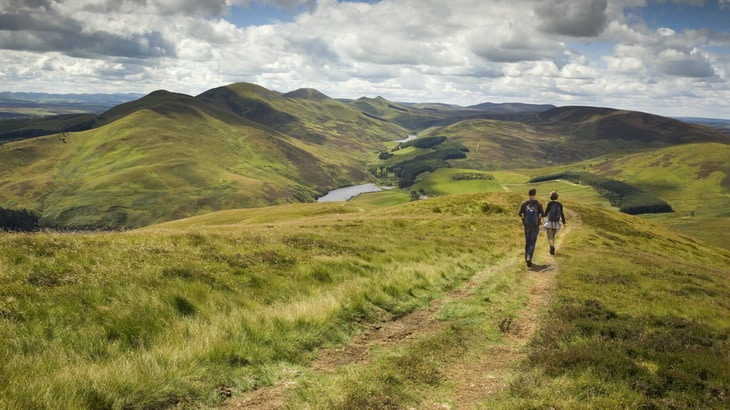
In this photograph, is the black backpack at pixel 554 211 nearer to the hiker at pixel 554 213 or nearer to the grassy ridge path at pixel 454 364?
the hiker at pixel 554 213

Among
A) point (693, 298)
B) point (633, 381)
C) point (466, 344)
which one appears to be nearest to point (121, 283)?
point (466, 344)

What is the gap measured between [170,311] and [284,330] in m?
3.11

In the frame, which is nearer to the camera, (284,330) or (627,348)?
(284,330)

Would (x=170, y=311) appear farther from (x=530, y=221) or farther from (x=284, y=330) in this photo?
(x=530, y=221)

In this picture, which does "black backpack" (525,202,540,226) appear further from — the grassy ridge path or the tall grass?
the tall grass

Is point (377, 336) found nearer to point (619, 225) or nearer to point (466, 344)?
point (466, 344)

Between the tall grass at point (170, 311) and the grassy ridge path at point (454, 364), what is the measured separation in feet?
1.42

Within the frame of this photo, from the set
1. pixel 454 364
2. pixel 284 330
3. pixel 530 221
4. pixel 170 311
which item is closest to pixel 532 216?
pixel 530 221

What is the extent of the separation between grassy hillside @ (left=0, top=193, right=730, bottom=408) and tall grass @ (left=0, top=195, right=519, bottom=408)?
42 millimetres

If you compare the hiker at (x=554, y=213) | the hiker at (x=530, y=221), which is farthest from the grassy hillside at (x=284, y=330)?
the hiker at (x=554, y=213)

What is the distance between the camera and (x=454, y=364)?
1014cm

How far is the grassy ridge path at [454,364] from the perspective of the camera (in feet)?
26.5

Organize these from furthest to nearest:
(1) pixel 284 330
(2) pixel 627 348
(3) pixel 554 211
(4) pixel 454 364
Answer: (3) pixel 554 211 → (2) pixel 627 348 → (1) pixel 284 330 → (4) pixel 454 364

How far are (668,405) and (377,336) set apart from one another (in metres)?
6.88
